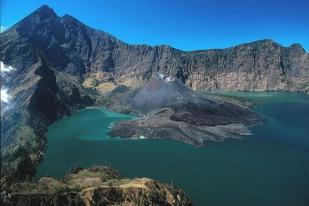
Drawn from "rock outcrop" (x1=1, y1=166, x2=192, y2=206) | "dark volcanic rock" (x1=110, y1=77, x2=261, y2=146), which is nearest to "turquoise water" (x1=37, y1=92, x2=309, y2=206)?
"dark volcanic rock" (x1=110, y1=77, x2=261, y2=146)

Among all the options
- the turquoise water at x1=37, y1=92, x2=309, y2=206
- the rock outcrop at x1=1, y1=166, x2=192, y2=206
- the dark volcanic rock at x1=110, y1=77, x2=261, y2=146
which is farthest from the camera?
the dark volcanic rock at x1=110, y1=77, x2=261, y2=146

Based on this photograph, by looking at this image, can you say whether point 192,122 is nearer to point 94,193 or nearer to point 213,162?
point 213,162

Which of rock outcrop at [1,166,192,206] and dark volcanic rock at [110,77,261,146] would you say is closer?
rock outcrop at [1,166,192,206]

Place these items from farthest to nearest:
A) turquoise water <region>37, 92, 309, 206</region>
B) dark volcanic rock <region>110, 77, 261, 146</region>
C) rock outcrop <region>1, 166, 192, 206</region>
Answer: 1. dark volcanic rock <region>110, 77, 261, 146</region>
2. turquoise water <region>37, 92, 309, 206</region>
3. rock outcrop <region>1, 166, 192, 206</region>

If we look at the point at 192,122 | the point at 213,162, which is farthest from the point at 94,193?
the point at 192,122

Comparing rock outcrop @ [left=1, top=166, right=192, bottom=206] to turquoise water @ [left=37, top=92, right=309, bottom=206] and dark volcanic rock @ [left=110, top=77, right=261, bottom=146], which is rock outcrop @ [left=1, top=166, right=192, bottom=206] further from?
dark volcanic rock @ [left=110, top=77, right=261, bottom=146]

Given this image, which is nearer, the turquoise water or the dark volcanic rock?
the turquoise water

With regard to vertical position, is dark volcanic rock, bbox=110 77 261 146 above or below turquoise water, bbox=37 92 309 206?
above
